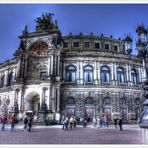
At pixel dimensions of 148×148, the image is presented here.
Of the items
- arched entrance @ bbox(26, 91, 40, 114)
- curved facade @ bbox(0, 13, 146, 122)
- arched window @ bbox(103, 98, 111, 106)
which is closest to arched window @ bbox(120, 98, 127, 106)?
curved facade @ bbox(0, 13, 146, 122)

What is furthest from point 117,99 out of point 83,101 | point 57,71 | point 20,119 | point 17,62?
point 17,62

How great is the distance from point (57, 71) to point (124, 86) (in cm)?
1024

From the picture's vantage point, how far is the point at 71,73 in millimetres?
34062

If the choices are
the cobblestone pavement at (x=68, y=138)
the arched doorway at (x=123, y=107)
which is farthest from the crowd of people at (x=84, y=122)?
the arched doorway at (x=123, y=107)

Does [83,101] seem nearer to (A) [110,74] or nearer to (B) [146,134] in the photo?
(A) [110,74]

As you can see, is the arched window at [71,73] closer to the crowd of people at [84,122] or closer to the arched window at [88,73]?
the arched window at [88,73]

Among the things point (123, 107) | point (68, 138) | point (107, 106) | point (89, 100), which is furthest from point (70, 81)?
point (68, 138)

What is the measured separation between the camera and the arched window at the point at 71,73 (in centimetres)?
3381

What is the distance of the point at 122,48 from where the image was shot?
4419 cm

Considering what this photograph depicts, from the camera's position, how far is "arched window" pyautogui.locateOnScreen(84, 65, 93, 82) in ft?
111

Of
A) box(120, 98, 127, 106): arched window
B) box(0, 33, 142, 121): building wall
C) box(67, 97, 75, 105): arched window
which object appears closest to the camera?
box(0, 33, 142, 121): building wall

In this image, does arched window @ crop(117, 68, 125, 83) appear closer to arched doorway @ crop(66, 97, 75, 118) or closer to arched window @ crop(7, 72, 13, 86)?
arched doorway @ crop(66, 97, 75, 118)

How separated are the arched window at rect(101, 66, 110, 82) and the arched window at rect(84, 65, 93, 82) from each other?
1.71 meters

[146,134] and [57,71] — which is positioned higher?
[57,71]
